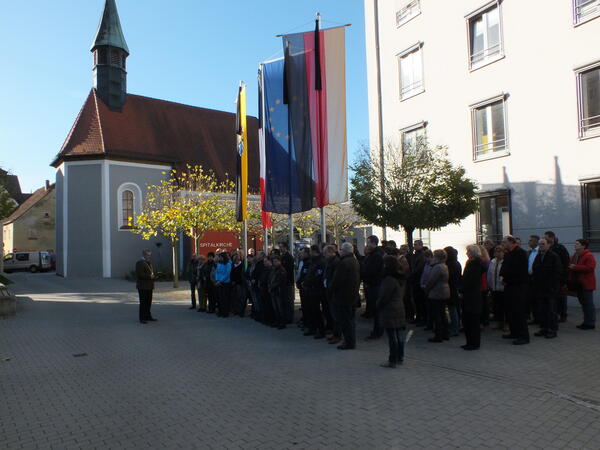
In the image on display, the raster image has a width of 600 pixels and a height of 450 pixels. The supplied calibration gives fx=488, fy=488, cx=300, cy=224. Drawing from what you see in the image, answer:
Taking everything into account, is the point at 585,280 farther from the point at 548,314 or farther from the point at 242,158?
the point at 242,158

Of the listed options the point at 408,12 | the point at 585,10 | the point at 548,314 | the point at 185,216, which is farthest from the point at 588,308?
the point at 185,216

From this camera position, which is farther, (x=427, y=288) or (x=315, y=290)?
(x=315, y=290)

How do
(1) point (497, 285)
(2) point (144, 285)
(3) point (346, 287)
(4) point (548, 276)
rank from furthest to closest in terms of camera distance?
1. (2) point (144, 285)
2. (1) point (497, 285)
3. (4) point (548, 276)
4. (3) point (346, 287)

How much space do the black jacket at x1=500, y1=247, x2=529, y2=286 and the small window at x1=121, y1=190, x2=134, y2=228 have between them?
27046mm

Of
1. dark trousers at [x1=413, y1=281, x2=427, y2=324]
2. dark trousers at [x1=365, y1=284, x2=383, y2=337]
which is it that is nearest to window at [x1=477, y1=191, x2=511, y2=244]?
dark trousers at [x1=413, y1=281, x2=427, y2=324]

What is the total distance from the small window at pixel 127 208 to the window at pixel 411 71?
19779 millimetres

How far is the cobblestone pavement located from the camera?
4.65 meters

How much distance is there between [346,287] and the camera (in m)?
8.19

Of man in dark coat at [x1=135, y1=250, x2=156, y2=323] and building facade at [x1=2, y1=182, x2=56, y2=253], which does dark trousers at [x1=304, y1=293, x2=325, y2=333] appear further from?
building facade at [x1=2, y1=182, x2=56, y2=253]

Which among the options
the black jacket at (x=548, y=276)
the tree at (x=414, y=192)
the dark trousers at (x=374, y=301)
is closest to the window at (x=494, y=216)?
the tree at (x=414, y=192)

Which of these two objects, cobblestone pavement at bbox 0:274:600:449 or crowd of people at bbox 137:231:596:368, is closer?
cobblestone pavement at bbox 0:274:600:449

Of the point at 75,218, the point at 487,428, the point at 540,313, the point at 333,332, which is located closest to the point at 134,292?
the point at 75,218

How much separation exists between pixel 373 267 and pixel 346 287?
4.17 ft

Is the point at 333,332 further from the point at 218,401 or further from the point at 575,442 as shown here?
the point at 575,442
